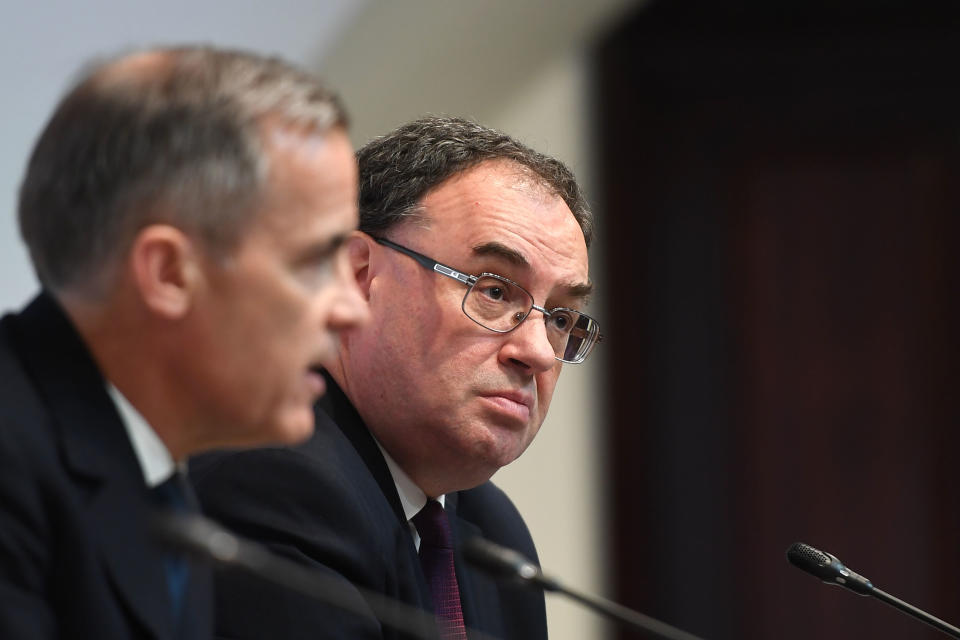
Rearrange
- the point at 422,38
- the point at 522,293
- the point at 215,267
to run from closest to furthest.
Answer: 1. the point at 215,267
2. the point at 522,293
3. the point at 422,38

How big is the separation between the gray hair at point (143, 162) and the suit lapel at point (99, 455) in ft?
0.16

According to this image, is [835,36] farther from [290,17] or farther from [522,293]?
[522,293]

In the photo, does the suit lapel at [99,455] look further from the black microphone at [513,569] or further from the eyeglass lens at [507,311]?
the eyeglass lens at [507,311]

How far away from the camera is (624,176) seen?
466 centimetres

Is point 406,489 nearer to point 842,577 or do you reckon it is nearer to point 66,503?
point 842,577

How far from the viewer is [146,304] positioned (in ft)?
3.80

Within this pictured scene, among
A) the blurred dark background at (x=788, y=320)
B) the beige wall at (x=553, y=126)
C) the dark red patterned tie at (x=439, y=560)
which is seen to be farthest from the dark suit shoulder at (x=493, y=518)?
the blurred dark background at (x=788, y=320)

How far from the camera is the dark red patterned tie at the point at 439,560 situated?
1864 millimetres

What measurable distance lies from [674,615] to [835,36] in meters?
1.99

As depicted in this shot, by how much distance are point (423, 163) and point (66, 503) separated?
93 cm

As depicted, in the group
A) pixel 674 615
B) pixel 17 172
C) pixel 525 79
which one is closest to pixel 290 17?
pixel 17 172

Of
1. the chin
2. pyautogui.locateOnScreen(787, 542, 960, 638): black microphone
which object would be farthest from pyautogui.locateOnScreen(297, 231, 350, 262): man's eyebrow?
pyautogui.locateOnScreen(787, 542, 960, 638): black microphone

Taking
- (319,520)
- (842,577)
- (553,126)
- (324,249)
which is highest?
(553,126)

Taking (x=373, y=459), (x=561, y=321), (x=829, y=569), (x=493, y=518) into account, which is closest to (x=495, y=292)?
(x=561, y=321)
